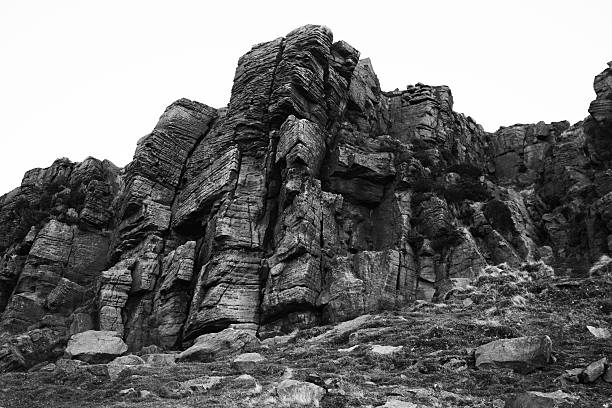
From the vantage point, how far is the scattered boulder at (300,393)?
20.9 metres

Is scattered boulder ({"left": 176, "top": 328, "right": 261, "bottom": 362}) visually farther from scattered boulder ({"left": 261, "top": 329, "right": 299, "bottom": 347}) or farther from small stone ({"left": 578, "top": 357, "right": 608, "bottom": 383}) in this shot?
small stone ({"left": 578, "top": 357, "right": 608, "bottom": 383})

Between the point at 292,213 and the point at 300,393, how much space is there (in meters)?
24.2

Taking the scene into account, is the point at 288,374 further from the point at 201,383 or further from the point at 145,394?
the point at 145,394

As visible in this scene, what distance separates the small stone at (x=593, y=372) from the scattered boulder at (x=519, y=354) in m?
1.99

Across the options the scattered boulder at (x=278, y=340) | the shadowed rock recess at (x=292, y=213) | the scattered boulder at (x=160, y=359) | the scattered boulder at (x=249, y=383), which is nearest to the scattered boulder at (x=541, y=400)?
the scattered boulder at (x=249, y=383)

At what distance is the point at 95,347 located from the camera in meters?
40.5

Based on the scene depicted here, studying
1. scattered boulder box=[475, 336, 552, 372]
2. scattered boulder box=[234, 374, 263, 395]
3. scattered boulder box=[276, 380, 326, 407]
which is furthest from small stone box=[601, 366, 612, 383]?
scattered boulder box=[234, 374, 263, 395]

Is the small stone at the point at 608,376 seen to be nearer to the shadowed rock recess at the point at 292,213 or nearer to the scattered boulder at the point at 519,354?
the scattered boulder at the point at 519,354

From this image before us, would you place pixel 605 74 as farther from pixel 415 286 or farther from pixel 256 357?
pixel 256 357

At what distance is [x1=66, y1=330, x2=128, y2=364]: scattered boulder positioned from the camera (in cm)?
3950

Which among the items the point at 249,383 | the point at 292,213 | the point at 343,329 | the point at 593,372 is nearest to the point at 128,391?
the point at 249,383

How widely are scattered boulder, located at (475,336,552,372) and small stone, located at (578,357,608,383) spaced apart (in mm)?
1992

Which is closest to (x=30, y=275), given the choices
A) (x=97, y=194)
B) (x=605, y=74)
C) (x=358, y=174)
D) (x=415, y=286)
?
(x=97, y=194)

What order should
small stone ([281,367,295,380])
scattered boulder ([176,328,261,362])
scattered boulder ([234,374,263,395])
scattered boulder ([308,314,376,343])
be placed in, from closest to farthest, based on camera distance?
1. scattered boulder ([234,374,263,395])
2. small stone ([281,367,295,380])
3. scattered boulder ([308,314,376,343])
4. scattered boulder ([176,328,261,362])
